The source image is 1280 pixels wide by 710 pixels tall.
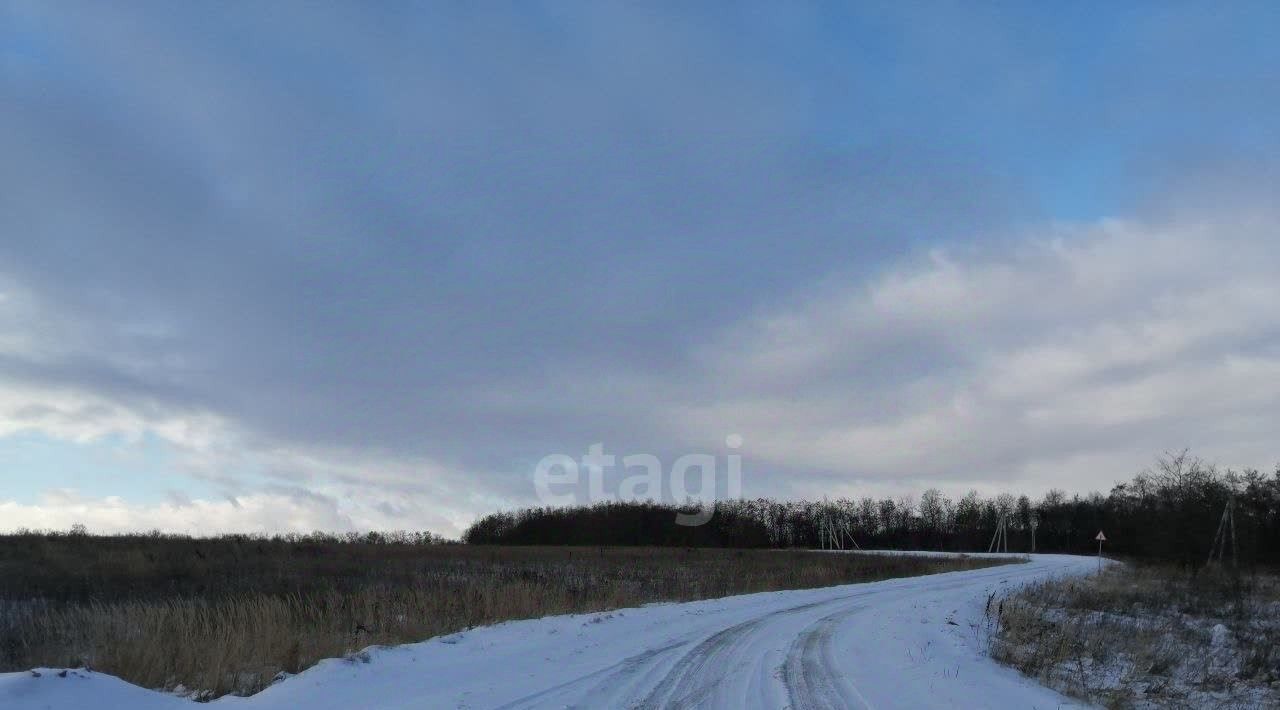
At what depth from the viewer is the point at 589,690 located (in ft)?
29.7

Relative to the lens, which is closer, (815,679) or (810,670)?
(815,679)

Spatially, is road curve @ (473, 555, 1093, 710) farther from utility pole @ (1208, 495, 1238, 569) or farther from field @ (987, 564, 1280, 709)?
utility pole @ (1208, 495, 1238, 569)

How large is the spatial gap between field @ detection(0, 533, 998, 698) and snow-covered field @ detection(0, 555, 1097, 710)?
121 cm

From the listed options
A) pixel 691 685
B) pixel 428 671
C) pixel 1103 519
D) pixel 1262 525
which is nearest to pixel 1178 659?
pixel 691 685

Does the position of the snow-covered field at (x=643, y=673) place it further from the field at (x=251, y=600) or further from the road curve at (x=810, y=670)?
the field at (x=251, y=600)

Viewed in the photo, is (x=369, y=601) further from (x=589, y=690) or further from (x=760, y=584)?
(x=760, y=584)

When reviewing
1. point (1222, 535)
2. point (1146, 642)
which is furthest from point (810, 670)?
point (1222, 535)

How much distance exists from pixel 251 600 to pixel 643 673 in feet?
33.9

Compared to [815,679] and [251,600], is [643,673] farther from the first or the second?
[251,600]

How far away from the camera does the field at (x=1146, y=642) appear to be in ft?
38.0

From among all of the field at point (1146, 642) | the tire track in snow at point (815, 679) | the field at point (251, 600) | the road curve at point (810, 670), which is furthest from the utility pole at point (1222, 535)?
the tire track in snow at point (815, 679)

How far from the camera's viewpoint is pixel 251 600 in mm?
16922

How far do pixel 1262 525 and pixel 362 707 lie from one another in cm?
7192

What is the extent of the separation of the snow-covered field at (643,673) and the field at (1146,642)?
2.79 ft
